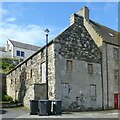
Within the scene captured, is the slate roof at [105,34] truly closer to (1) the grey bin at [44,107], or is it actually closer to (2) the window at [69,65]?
(2) the window at [69,65]

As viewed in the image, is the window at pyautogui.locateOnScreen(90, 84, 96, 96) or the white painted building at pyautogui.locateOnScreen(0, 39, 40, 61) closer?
the window at pyautogui.locateOnScreen(90, 84, 96, 96)

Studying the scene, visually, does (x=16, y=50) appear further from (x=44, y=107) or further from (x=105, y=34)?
(x=44, y=107)

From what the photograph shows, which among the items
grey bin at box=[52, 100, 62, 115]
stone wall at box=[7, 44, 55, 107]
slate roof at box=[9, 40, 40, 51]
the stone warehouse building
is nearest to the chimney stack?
the stone warehouse building

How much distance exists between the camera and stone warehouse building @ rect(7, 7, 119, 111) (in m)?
25.7

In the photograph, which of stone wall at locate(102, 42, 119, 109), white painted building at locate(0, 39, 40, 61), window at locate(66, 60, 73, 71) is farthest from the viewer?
white painted building at locate(0, 39, 40, 61)

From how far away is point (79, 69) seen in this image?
1076 inches

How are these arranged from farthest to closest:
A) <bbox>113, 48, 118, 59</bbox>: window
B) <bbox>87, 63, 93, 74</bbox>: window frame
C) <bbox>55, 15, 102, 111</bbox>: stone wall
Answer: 1. <bbox>113, 48, 118, 59</bbox>: window
2. <bbox>87, 63, 93, 74</bbox>: window frame
3. <bbox>55, 15, 102, 111</bbox>: stone wall

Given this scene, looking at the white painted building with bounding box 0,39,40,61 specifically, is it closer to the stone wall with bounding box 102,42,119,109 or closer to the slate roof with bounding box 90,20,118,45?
the slate roof with bounding box 90,20,118,45

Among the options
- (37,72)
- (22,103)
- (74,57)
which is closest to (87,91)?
(74,57)

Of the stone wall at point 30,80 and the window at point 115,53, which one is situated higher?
the window at point 115,53

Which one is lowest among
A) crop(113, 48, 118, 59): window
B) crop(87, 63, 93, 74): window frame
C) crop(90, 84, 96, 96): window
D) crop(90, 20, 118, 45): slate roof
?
crop(90, 84, 96, 96): window

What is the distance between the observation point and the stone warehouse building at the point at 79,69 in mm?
25703

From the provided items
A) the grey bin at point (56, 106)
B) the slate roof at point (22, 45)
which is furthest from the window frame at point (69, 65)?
the slate roof at point (22, 45)

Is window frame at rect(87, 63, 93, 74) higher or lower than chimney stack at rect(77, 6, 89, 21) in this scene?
lower
